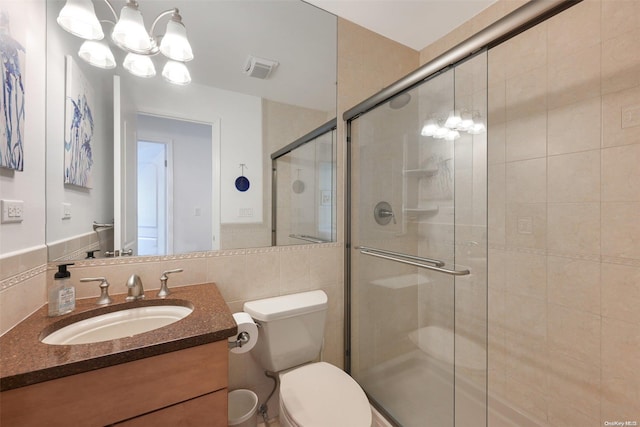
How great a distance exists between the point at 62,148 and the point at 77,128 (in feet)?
0.35

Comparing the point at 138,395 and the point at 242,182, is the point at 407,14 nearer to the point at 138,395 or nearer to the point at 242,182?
the point at 242,182

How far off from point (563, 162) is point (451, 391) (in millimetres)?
1247

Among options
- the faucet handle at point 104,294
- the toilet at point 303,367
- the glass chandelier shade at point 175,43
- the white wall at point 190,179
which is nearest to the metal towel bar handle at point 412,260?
the toilet at point 303,367

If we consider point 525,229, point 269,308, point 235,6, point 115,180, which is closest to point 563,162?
point 525,229

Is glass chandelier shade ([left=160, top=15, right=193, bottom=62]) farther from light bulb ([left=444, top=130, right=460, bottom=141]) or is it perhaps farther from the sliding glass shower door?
light bulb ([left=444, top=130, right=460, bottom=141])

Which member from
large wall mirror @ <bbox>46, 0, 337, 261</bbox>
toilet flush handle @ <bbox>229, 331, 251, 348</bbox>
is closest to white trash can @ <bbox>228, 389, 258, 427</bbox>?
toilet flush handle @ <bbox>229, 331, 251, 348</bbox>

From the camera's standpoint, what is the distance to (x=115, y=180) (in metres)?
1.13

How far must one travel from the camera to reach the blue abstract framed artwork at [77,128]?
1038mm

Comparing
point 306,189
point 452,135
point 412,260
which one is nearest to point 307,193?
point 306,189

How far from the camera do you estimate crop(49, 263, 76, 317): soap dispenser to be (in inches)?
34.0

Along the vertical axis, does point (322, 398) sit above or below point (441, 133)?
below

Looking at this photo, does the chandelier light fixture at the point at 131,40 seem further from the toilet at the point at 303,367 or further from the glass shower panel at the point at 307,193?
the toilet at the point at 303,367

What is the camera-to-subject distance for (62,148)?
1025mm

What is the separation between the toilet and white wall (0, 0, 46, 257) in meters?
0.85
